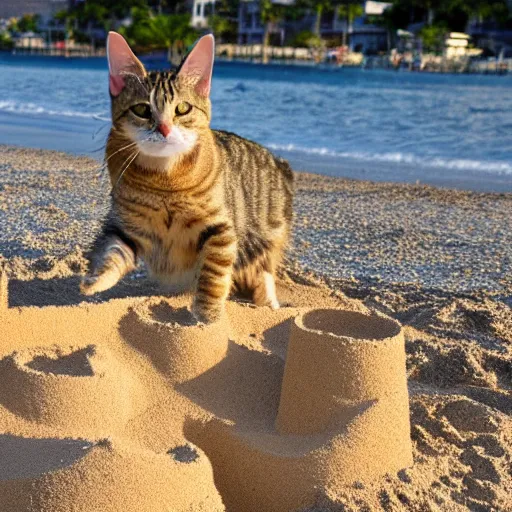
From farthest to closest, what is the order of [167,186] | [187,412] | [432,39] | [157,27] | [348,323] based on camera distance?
[432,39] → [157,27] → [167,186] → [348,323] → [187,412]

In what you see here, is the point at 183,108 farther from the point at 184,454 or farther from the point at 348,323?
the point at 184,454

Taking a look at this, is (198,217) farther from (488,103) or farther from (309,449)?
(488,103)

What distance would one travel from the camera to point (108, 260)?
2977 mm

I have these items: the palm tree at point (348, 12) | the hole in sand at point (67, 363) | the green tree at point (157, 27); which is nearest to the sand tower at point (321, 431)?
the hole in sand at point (67, 363)

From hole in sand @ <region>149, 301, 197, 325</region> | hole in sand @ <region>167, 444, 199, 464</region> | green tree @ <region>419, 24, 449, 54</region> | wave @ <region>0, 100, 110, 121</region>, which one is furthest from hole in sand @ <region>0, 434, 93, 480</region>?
green tree @ <region>419, 24, 449, 54</region>

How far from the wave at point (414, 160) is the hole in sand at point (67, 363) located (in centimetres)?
905

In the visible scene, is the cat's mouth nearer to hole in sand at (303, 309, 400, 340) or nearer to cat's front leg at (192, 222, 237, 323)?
cat's front leg at (192, 222, 237, 323)

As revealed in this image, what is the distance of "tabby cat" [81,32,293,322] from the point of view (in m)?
2.86

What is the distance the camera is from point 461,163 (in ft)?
36.3

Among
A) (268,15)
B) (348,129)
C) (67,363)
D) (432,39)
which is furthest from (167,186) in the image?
(268,15)

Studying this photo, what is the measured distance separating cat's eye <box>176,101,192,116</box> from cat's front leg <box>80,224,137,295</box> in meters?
0.57

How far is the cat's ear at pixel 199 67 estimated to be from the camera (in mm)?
2921

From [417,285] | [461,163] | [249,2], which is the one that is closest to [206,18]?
[249,2]

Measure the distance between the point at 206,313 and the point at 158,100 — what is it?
86 cm
